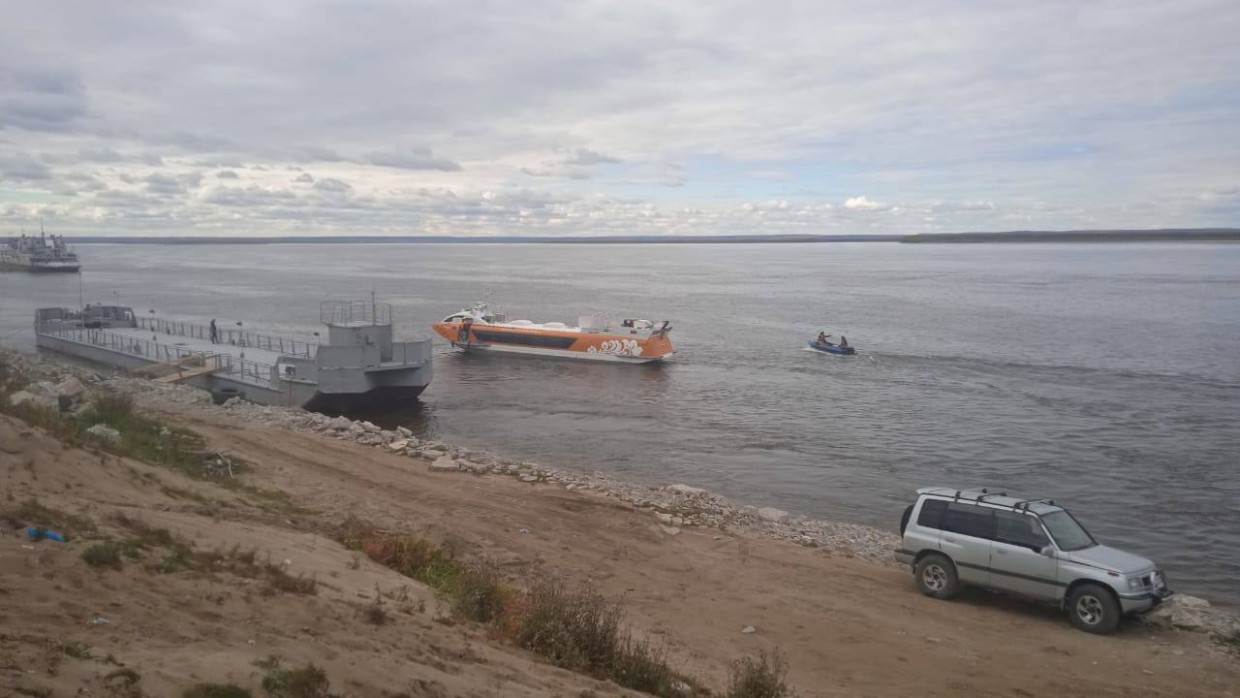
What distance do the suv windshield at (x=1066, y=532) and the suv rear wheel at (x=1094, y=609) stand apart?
2.04 ft

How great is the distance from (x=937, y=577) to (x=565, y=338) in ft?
129

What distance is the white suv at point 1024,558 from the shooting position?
39.8 feet

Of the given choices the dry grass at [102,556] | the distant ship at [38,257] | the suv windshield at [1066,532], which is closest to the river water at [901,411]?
the suv windshield at [1066,532]

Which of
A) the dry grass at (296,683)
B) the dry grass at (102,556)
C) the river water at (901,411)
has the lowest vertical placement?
the river water at (901,411)

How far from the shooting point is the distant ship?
146 meters

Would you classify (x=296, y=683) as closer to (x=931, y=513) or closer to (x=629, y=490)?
(x=931, y=513)

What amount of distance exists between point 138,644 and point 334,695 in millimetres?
1653

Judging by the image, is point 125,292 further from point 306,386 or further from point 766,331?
point 306,386

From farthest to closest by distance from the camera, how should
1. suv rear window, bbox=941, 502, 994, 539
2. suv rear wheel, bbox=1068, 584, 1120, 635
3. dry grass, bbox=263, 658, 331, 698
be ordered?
suv rear window, bbox=941, 502, 994, 539 < suv rear wheel, bbox=1068, 584, 1120, 635 < dry grass, bbox=263, 658, 331, 698

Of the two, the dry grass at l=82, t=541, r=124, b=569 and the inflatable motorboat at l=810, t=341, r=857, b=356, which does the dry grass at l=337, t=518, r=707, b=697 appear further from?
the inflatable motorboat at l=810, t=341, r=857, b=356

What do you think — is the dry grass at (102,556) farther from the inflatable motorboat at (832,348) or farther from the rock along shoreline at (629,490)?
the inflatable motorboat at (832,348)

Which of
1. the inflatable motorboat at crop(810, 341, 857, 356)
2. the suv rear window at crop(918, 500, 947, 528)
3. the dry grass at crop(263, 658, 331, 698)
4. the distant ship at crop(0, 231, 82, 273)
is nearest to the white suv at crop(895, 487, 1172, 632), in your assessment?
the suv rear window at crop(918, 500, 947, 528)

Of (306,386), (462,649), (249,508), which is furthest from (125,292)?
(462,649)

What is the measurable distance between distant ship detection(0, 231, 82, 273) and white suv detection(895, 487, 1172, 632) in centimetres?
15479
